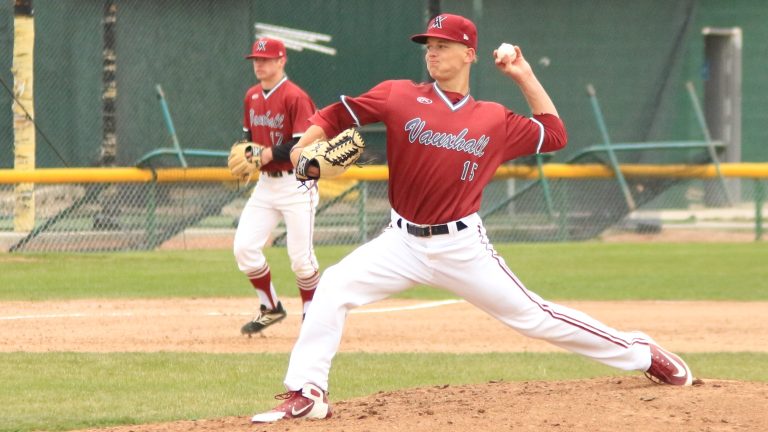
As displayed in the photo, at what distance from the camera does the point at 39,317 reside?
10766 millimetres

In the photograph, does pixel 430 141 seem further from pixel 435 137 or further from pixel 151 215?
pixel 151 215

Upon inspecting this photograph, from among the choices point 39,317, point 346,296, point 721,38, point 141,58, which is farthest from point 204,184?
point 721,38

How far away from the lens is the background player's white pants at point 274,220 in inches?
382

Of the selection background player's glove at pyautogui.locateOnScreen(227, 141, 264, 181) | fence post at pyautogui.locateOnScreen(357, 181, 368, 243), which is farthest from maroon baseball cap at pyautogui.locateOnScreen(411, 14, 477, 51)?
fence post at pyautogui.locateOnScreen(357, 181, 368, 243)

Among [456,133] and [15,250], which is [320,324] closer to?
[456,133]

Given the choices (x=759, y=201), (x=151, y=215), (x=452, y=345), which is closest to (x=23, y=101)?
(x=151, y=215)

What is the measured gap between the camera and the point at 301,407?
5961mm

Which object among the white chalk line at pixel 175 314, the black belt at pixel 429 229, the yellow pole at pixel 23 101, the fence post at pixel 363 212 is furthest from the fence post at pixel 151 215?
the black belt at pixel 429 229

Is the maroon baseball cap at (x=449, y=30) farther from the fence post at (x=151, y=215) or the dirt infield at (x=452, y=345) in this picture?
the fence post at (x=151, y=215)

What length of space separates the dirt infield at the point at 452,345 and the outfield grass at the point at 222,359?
52 cm

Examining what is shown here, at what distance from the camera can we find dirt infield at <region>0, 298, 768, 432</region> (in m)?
5.91

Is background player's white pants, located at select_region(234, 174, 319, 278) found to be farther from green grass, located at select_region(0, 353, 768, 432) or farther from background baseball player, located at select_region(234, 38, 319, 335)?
green grass, located at select_region(0, 353, 768, 432)

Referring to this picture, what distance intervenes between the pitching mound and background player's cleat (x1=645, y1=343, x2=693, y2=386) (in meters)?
0.07

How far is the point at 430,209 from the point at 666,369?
1.53m
